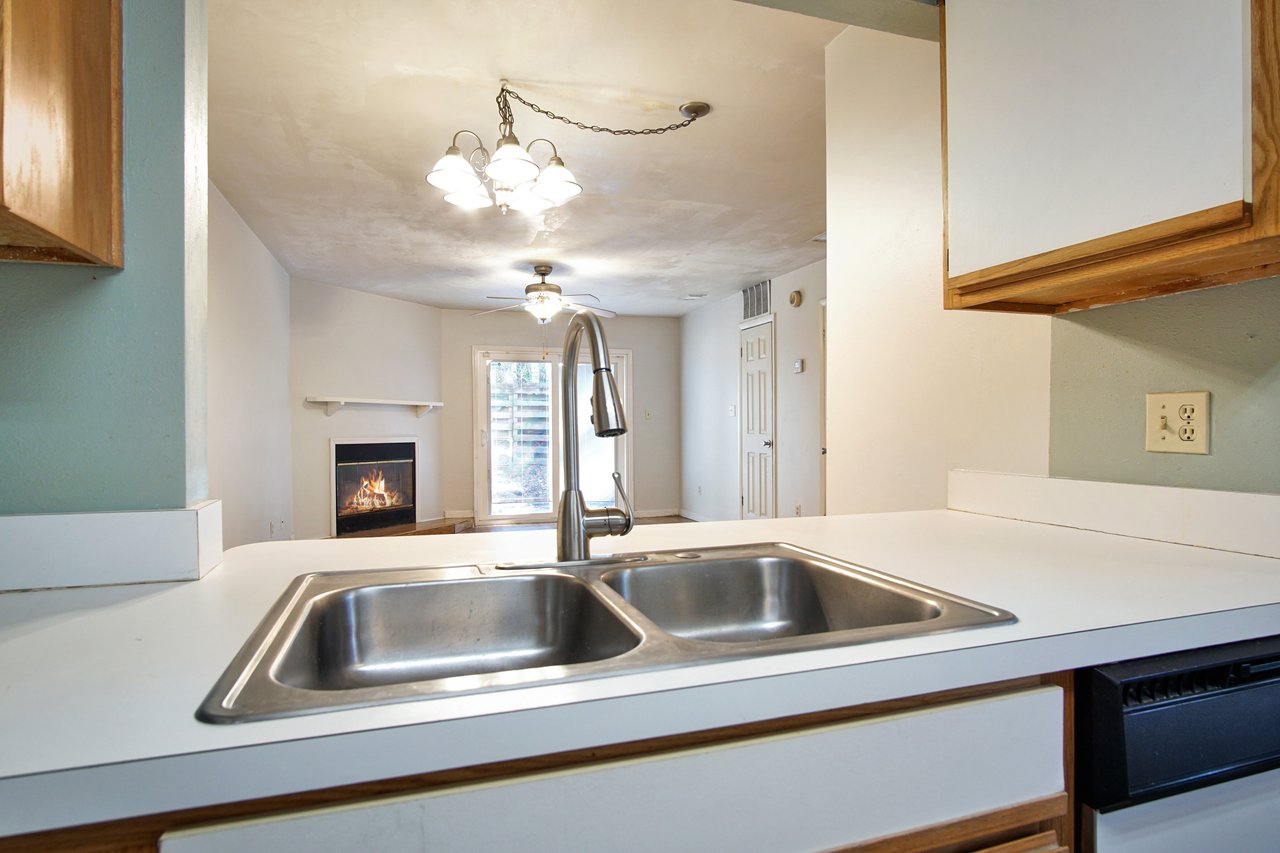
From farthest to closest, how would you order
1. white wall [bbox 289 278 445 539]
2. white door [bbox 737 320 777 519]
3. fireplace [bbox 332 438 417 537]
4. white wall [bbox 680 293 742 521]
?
white wall [bbox 680 293 742 521]
fireplace [bbox 332 438 417 537]
white door [bbox 737 320 777 519]
white wall [bbox 289 278 445 539]

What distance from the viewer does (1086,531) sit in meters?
1.27

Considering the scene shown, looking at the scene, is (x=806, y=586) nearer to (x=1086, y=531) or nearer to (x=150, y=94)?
(x=1086, y=531)

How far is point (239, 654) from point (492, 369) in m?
6.96

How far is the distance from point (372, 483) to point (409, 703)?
6.31 meters

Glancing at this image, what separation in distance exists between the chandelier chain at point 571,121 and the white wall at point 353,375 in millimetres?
3780

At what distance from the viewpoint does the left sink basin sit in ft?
2.69

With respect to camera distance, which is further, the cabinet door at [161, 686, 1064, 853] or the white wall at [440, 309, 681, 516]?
the white wall at [440, 309, 681, 516]

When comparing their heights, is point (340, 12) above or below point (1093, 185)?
above

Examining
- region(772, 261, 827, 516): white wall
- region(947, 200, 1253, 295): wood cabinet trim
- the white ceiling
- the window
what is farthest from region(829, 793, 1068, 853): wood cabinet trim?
the window

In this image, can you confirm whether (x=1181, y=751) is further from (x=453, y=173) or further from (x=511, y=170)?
(x=453, y=173)

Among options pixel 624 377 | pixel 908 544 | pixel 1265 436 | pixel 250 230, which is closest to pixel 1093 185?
pixel 1265 436

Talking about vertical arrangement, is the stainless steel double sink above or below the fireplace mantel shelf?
below

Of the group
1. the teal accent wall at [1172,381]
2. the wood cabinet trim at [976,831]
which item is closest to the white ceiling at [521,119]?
the teal accent wall at [1172,381]

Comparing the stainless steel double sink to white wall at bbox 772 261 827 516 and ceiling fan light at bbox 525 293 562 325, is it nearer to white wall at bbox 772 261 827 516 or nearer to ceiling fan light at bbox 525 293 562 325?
white wall at bbox 772 261 827 516
